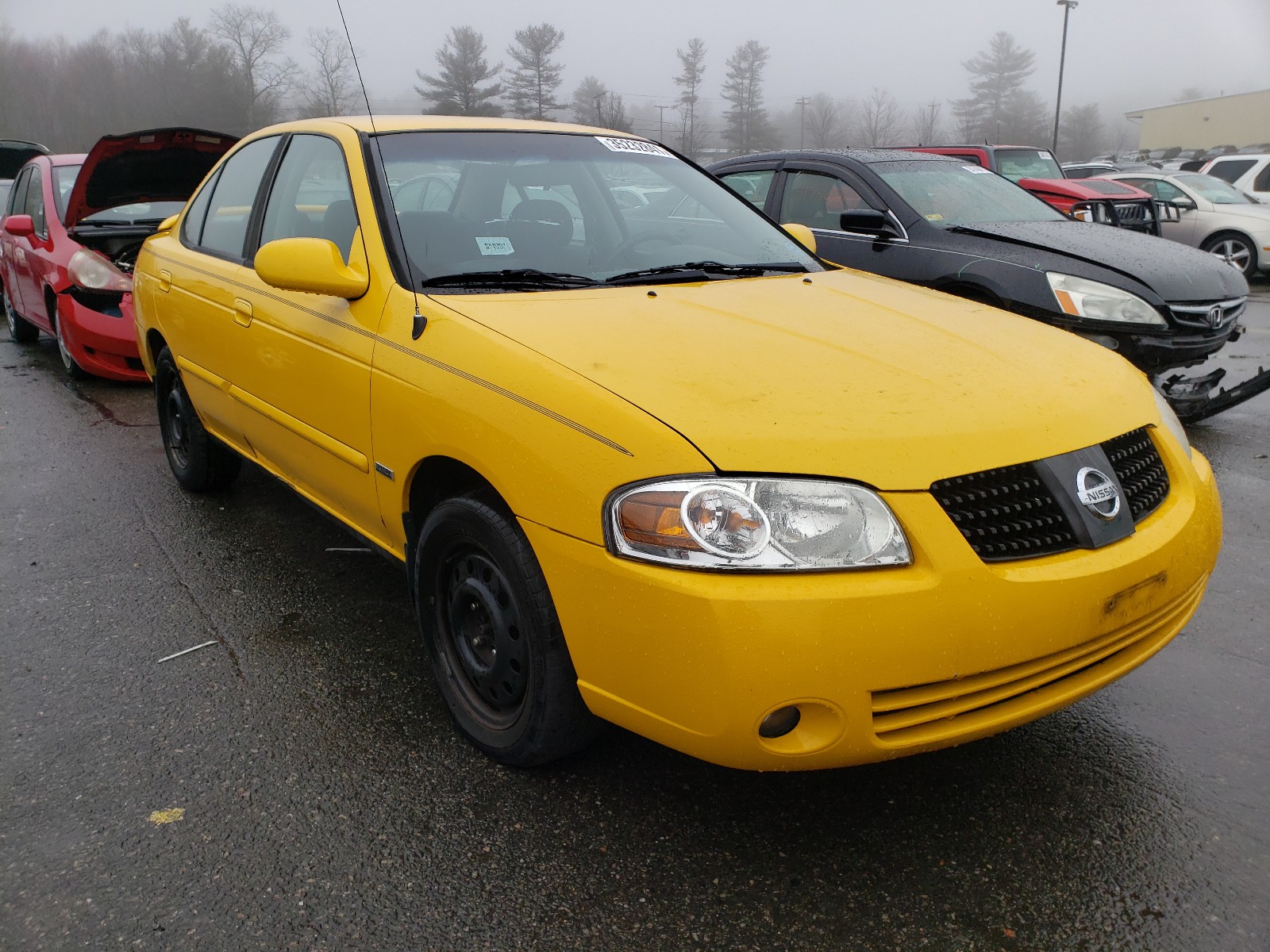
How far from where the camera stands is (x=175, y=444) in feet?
15.8

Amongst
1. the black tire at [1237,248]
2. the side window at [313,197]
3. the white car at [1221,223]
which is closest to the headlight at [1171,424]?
the side window at [313,197]

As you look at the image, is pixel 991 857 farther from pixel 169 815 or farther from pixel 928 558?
pixel 169 815

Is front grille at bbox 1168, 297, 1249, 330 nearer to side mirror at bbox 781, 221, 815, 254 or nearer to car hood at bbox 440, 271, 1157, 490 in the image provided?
side mirror at bbox 781, 221, 815, 254

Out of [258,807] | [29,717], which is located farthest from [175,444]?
[258,807]

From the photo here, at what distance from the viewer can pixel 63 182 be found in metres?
7.74

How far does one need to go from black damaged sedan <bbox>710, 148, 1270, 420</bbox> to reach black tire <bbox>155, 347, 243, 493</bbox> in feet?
11.8

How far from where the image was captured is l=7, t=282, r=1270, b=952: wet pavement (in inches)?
79.3

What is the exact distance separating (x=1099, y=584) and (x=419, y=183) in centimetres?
218

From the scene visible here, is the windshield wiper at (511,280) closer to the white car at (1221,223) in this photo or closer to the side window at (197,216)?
the side window at (197,216)

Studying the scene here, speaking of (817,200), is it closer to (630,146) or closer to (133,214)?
(630,146)

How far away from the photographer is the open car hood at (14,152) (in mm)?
13542

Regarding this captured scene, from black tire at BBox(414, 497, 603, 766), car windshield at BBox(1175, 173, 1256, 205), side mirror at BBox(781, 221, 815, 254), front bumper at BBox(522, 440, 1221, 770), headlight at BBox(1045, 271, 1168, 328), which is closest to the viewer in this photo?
front bumper at BBox(522, 440, 1221, 770)

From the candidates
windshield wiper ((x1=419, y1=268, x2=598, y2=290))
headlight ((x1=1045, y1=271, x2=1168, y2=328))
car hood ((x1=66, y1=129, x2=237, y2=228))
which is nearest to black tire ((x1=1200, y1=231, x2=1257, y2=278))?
headlight ((x1=1045, y1=271, x2=1168, y2=328))

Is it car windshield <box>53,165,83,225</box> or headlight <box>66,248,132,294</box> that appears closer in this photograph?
headlight <box>66,248,132,294</box>
